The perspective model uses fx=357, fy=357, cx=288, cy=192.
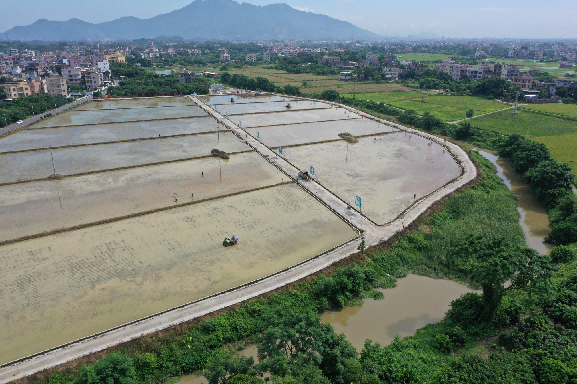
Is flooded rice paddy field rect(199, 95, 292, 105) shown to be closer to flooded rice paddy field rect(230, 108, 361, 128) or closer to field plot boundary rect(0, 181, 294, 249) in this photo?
flooded rice paddy field rect(230, 108, 361, 128)

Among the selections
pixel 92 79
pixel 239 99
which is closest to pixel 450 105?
pixel 239 99

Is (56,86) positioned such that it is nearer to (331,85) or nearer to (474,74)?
(331,85)

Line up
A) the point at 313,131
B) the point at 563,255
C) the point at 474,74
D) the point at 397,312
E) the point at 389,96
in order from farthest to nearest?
the point at 474,74
the point at 389,96
the point at 313,131
the point at 563,255
the point at 397,312

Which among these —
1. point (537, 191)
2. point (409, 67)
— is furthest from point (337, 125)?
point (409, 67)

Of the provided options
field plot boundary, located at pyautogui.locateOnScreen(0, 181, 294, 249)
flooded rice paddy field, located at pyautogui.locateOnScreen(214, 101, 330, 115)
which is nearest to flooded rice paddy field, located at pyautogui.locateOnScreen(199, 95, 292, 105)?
flooded rice paddy field, located at pyautogui.locateOnScreen(214, 101, 330, 115)

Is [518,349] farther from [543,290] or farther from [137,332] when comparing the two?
[137,332]

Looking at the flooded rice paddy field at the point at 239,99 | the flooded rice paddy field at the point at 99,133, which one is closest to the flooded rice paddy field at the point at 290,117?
the flooded rice paddy field at the point at 99,133
